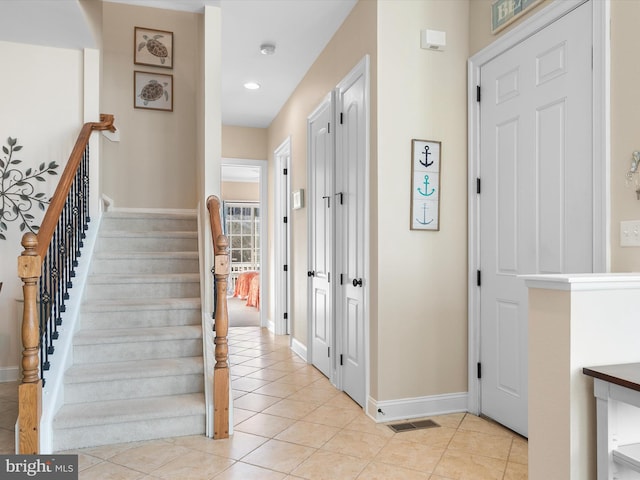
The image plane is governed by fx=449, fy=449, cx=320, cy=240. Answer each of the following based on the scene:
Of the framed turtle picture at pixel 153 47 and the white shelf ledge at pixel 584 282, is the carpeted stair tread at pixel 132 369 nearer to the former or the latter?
the white shelf ledge at pixel 584 282

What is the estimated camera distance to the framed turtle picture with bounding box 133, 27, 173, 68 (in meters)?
4.75

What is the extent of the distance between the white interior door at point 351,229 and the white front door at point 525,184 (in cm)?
82

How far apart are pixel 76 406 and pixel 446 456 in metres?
2.16

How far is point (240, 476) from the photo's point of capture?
223 cm

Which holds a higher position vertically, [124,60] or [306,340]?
[124,60]

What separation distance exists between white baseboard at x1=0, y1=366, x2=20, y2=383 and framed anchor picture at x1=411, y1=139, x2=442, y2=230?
3.41m

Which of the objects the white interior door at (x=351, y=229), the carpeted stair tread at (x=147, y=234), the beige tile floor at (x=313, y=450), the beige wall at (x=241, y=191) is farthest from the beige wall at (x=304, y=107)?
the beige wall at (x=241, y=191)

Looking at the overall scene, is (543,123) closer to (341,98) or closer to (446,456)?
(341,98)

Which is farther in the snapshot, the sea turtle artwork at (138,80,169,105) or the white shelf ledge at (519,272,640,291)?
the sea turtle artwork at (138,80,169,105)

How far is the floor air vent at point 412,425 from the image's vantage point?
2.84 meters

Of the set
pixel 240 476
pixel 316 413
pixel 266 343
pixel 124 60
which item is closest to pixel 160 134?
pixel 124 60

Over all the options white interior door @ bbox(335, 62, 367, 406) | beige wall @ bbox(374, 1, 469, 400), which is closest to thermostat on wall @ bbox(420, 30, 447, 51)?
beige wall @ bbox(374, 1, 469, 400)

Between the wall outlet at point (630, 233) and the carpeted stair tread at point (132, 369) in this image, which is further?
the carpeted stair tread at point (132, 369)
